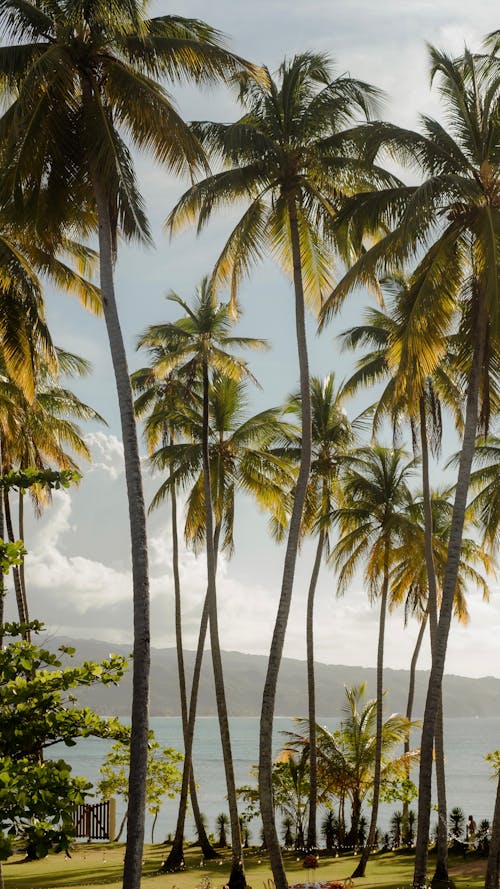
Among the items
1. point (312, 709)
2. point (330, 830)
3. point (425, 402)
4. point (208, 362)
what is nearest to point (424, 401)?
point (425, 402)

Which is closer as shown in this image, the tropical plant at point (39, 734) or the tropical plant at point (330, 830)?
the tropical plant at point (39, 734)

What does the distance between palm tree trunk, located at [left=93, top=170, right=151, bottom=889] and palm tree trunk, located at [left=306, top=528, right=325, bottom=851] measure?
536 inches

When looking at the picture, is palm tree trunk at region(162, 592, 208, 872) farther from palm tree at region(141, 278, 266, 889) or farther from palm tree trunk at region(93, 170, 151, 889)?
palm tree trunk at region(93, 170, 151, 889)

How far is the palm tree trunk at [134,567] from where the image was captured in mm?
10641

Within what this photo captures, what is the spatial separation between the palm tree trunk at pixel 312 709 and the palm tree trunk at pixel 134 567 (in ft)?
44.6

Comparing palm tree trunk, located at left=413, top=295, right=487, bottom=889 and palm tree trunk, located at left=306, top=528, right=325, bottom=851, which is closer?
palm tree trunk, located at left=413, top=295, right=487, bottom=889

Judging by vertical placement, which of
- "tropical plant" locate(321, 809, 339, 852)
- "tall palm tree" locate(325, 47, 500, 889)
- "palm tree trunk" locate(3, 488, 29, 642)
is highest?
"tall palm tree" locate(325, 47, 500, 889)

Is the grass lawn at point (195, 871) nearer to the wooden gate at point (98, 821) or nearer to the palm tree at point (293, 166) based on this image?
the wooden gate at point (98, 821)

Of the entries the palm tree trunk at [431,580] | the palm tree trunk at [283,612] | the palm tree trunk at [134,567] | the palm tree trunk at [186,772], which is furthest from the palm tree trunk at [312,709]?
the palm tree trunk at [134,567]

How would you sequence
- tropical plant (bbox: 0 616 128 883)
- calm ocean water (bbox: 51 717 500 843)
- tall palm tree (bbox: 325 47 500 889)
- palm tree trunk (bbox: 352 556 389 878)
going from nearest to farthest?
tropical plant (bbox: 0 616 128 883) < tall palm tree (bbox: 325 47 500 889) < palm tree trunk (bbox: 352 556 389 878) < calm ocean water (bbox: 51 717 500 843)

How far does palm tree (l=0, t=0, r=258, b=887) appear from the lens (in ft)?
38.2

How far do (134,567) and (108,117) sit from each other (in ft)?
19.5

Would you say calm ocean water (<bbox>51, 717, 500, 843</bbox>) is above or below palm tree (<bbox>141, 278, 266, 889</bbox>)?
below

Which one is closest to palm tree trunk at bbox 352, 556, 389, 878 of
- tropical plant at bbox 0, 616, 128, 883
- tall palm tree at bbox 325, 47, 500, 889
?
tall palm tree at bbox 325, 47, 500, 889
